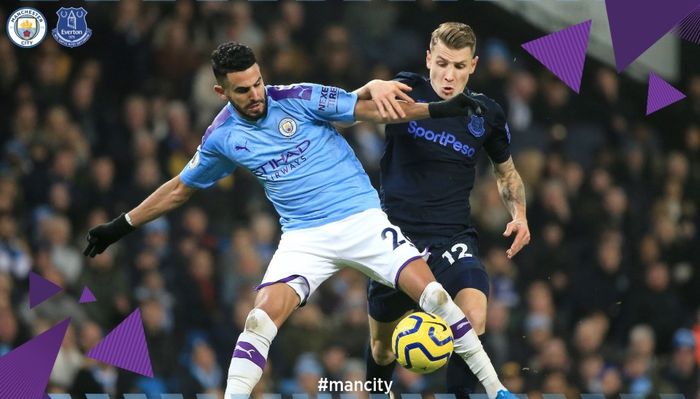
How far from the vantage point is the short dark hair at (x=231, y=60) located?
6.82 metres

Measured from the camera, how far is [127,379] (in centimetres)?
1002

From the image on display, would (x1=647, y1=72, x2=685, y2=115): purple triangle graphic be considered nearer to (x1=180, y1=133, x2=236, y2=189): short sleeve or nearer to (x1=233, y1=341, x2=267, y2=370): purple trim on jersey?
(x1=180, y1=133, x2=236, y2=189): short sleeve

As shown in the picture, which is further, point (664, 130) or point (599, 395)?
point (664, 130)

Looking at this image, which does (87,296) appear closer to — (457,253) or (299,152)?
(299,152)

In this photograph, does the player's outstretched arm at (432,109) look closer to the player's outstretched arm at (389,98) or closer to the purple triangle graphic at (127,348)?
the player's outstretched arm at (389,98)

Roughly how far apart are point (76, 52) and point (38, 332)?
3.28m

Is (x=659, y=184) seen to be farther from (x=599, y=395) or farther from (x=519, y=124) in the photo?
(x=599, y=395)

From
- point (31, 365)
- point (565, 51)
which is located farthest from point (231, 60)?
point (565, 51)

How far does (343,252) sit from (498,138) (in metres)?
1.36

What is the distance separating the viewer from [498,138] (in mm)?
7691

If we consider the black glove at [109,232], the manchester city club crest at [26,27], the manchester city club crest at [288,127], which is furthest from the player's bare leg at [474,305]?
the manchester city club crest at [26,27]

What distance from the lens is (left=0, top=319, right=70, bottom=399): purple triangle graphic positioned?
8.53 m

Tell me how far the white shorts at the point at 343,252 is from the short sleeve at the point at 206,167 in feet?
2.02

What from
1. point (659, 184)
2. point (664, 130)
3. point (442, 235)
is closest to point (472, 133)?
point (442, 235)
